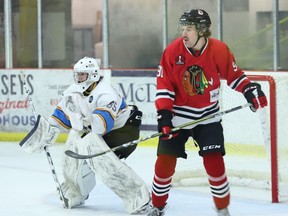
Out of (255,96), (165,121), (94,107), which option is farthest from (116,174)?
(255,96)

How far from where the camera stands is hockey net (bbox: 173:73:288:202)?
5617 mm

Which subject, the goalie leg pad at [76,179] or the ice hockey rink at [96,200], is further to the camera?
the goalie leg pad at [76,179]

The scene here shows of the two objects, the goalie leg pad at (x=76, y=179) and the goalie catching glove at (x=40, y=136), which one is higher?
the goalie catching glove at (x=40, y=136)

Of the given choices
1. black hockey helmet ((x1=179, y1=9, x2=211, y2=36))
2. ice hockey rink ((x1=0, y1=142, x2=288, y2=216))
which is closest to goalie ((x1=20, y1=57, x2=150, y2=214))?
ice hockey rink ((x1=0, y1=142, x2=288, y2=216))

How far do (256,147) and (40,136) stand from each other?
1.40m

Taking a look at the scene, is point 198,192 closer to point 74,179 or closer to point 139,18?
point 74,179

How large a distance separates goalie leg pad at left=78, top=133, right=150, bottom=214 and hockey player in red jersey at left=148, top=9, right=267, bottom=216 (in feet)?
1.36

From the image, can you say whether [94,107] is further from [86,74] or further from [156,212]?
[156,212]

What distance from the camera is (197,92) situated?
485cm

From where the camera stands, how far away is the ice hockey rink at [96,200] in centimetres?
536

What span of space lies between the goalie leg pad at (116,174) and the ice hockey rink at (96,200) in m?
0.10

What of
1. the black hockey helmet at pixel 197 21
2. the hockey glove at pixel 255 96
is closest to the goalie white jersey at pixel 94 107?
the black hockey helmet at pixel 197 21

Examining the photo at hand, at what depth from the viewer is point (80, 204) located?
18.2 feet

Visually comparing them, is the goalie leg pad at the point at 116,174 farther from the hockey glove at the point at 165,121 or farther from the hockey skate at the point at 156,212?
the hockey glove at the point at 165,121
